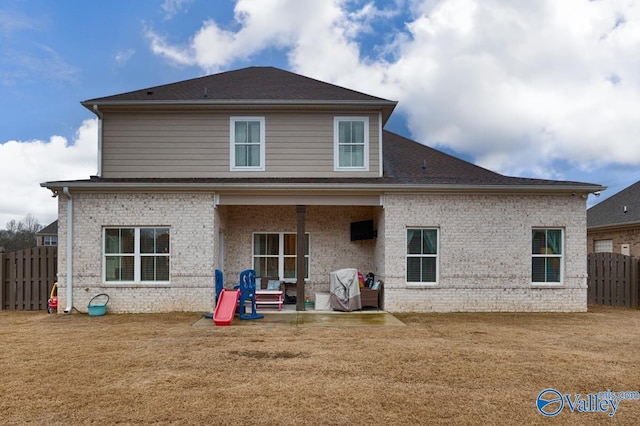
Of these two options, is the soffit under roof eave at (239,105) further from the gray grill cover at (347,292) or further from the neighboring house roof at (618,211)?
the neighboring house roof at (618,211)

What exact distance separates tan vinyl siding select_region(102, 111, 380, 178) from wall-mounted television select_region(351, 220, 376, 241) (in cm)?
155

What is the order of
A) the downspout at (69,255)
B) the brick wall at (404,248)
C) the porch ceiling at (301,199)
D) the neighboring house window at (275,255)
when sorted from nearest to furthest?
the downspout at (69,255) < the brick wall at (404,248) < the porch ceiling at (301,199) < the neighboring house window at (275,255)

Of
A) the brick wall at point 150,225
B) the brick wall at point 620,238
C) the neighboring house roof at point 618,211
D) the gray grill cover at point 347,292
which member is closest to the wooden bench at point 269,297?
the brick wall at point 150,225

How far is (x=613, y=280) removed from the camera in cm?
1519

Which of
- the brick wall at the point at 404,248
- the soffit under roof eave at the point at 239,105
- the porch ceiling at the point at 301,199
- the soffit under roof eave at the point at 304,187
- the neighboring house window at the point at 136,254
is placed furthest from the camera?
the soffit under roof eave at the point at 239,105

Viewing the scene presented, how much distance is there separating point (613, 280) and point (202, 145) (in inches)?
541

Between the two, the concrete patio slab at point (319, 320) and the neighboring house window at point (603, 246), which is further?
the neighboring house window at point (603, 246)

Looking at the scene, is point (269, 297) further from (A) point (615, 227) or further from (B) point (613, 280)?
(A) point (615, 227)

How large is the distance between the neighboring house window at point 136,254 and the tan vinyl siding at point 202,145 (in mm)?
2143

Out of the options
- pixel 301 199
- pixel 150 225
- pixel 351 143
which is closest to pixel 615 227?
pixel 351 143

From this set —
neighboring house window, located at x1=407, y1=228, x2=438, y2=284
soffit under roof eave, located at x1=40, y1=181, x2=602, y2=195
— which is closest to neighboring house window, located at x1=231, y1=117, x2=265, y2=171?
soffit under roof eave, located at x1=40, y1=181, x2=602, y2=195

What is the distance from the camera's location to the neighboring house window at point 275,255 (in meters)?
14.8

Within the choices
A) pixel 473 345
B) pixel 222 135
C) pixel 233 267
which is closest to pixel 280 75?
pixel 222 135

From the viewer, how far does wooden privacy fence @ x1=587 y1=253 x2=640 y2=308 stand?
49.1 feet
